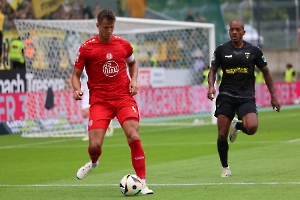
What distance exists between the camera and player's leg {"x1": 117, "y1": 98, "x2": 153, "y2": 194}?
9.94 m

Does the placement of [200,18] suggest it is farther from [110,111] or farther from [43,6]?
[110,111]

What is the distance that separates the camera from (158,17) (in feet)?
116

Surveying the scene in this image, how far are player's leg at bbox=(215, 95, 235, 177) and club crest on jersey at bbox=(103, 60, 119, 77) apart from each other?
2.07 meters

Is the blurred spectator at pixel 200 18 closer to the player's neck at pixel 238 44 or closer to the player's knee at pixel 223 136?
the player's neck at pixel 238 44

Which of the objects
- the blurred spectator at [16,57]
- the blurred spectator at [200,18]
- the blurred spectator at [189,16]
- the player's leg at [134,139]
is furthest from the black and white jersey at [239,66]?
the blurred spectator at [189,16]

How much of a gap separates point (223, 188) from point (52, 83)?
45.7ft

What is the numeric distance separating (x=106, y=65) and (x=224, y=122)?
7.32 ft

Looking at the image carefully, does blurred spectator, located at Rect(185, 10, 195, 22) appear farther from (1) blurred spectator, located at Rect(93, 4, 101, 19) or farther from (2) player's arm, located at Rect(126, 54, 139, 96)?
(2) player's arm, located at Rect(126, 54, 139, 96)

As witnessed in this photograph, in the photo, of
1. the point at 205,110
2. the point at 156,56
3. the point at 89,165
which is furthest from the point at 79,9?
the point at 89,165

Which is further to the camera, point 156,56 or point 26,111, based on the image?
point 156,56

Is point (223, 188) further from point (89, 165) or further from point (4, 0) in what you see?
point (4, 0)

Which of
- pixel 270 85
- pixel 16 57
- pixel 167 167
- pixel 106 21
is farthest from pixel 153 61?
pixel 106 21

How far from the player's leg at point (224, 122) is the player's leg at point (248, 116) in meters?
0.14

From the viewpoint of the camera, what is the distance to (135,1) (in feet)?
109
